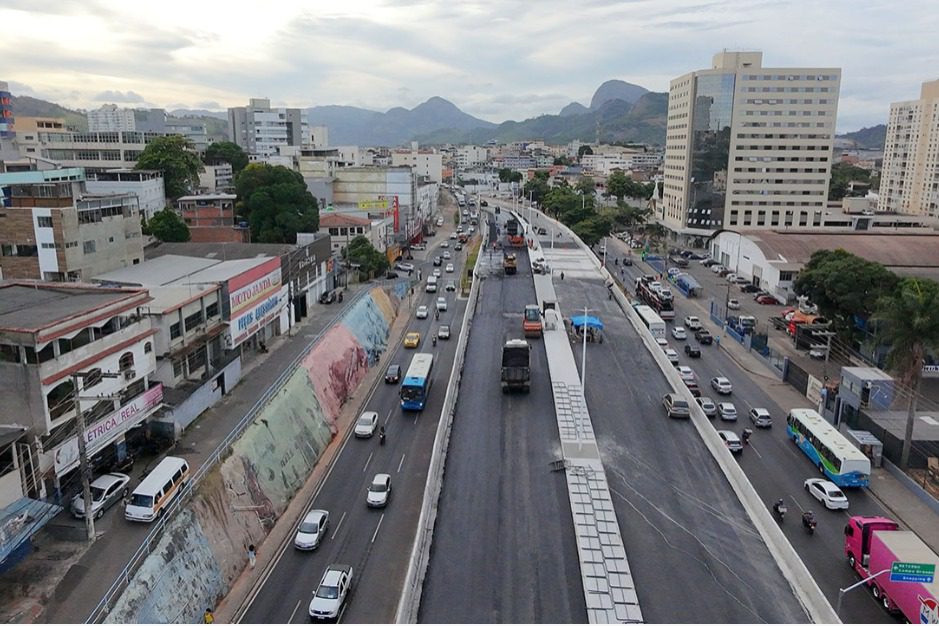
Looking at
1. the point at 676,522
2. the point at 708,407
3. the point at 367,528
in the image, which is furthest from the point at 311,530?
the point at 708,407

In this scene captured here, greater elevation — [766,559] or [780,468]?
[766,559]

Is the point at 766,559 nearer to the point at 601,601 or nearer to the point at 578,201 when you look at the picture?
the point at 601,601

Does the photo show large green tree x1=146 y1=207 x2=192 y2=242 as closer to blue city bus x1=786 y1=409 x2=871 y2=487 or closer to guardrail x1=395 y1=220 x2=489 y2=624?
guardrail x1=395 y1=220 x2=489 y2=624

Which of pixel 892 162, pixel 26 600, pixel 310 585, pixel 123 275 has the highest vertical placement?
pixel 892 162

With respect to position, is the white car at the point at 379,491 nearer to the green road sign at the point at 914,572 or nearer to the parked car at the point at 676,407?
the parked car at the point at 676,407

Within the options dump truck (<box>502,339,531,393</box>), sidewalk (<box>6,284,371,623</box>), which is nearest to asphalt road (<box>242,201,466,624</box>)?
sidewalk (<box>6,284,371,623</box>)

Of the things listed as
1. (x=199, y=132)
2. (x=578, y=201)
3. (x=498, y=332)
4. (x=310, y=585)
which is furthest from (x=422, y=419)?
(x=199, y=132)

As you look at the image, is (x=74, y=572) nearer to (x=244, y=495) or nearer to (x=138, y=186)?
(x=244, y=495)
